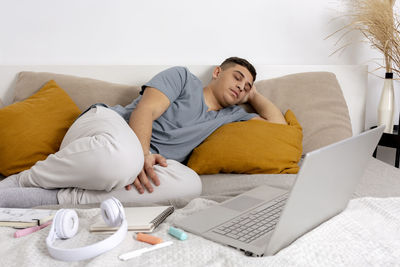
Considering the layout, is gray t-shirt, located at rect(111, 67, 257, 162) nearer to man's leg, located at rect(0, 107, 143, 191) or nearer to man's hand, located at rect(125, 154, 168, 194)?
man's hand, located at rect(125, 154, 168, 194)

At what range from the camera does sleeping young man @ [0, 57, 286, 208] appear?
121 cm

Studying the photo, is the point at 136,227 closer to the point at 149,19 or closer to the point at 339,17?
the point at 149,19

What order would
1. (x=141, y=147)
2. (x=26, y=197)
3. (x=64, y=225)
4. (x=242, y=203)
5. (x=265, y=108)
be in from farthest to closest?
(x=265, y=108) < (x=141, y=147) < (x=26, y=197) < (x=242, y=203) < (x=64, y=225)

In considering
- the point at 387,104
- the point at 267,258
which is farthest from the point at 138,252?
the point at 387,104

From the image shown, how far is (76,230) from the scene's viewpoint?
92cm

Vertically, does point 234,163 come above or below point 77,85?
below

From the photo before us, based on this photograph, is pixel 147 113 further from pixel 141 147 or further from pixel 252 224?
pixel 252 224

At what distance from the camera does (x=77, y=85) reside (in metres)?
1.93

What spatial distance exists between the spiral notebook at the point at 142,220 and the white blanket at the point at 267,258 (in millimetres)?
19

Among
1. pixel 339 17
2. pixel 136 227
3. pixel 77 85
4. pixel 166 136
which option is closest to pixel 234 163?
pixel 166 136

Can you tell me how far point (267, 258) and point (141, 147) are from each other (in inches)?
27.8

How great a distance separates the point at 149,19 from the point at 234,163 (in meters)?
1.04

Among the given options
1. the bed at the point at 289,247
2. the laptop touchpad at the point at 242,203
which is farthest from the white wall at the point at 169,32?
the laptop touchpad at the point at 242,203

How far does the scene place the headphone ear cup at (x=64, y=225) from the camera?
34.3 inches
